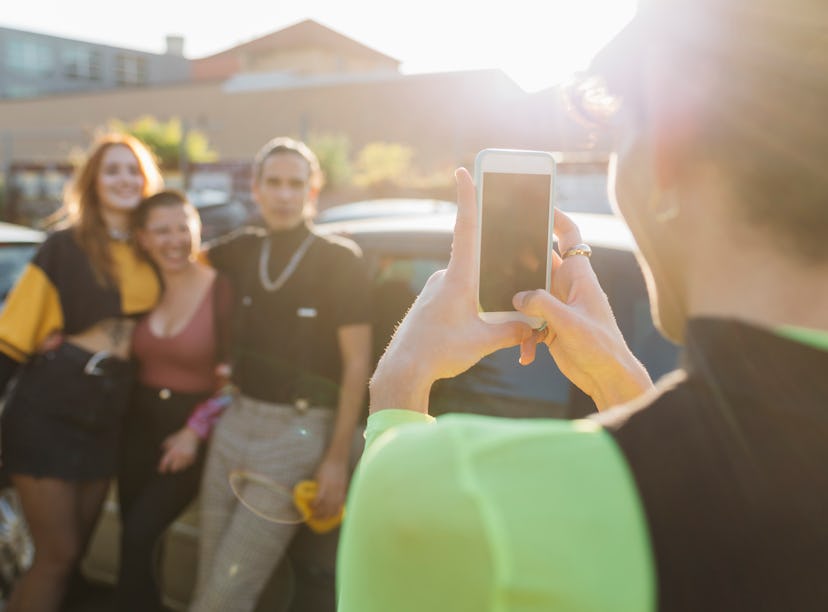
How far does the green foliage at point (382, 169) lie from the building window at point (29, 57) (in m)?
37.5

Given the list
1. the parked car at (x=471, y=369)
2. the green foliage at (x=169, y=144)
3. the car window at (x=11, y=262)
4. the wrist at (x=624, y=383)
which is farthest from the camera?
the green foliage at (x=169, y=144)

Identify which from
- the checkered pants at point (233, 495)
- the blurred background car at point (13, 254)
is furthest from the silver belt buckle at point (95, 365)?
the blurred background car at point (13, 254)

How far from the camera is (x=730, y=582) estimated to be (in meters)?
A: 0.63

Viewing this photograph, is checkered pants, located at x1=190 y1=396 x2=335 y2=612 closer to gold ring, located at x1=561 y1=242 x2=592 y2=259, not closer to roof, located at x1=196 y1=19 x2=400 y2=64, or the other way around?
gold ring, located at x1=561 y1=242 x2=592 y2=259

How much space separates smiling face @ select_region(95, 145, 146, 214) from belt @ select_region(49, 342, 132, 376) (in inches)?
23.7

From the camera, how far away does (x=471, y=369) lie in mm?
2602

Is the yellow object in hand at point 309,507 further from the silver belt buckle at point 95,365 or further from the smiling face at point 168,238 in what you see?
the smiling face at point 168,238

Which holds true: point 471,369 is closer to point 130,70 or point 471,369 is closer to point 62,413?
point 62,413

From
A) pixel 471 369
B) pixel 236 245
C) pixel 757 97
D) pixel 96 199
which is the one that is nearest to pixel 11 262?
pixel 96 199

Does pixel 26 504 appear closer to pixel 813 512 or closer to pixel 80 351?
pixel 80 351

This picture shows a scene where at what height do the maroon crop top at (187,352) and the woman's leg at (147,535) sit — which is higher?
the maroon crop top at (187,352)

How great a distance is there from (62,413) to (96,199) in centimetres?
89

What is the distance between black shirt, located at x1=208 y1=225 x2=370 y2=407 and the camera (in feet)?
9.02

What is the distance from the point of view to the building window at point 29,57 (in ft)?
165
